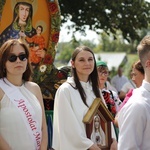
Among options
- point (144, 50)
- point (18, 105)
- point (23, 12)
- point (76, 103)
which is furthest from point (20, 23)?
point (144, 50)

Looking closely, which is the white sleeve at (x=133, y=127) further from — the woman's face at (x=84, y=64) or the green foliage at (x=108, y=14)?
the green foliage at (x=108, y=14)

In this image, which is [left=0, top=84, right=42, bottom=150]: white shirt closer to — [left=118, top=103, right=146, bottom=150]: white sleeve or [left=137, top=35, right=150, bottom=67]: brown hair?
[left=118, top=103, right=146, bottom=150]: white sleeve

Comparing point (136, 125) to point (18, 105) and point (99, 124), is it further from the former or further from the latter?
point (99, 124)

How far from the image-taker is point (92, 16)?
1303 centimetres

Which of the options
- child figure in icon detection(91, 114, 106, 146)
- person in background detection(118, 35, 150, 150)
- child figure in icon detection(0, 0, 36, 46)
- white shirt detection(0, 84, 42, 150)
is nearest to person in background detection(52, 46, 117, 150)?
child figure in icon detection(91, 114, 106, 146)

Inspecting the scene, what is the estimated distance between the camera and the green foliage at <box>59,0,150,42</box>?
12.9 m

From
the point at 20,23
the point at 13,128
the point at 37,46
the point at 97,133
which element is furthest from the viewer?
the point at 37,46

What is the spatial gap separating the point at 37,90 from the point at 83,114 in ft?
2.54

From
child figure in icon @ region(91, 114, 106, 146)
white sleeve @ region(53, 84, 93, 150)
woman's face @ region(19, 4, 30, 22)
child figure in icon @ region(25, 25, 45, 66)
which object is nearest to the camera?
white sleeve @ region(53, 84, 93, 150)

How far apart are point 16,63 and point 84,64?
1115 millimetres

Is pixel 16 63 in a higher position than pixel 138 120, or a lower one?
higher

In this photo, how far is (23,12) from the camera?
5.54 meters

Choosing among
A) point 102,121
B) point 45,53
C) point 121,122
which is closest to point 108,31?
point 45,53

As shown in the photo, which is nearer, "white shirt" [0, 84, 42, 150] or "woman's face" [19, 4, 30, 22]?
"white shirt" [0, 84, 42, 150]
